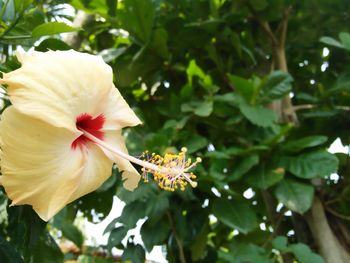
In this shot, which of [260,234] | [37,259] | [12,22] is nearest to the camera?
[12,22]

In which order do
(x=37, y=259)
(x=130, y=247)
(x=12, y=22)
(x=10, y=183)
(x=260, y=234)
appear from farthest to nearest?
(x=260, y=234), (x=130, y=247), (x=37, y=259), (x=12, y=22), (x=10, y=183)

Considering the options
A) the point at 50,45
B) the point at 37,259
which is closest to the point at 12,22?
the point at 50,45

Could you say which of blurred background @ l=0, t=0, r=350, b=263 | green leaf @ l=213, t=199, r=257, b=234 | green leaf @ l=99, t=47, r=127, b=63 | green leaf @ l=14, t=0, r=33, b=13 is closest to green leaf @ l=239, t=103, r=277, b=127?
blurred background @ l=0, t=0, r=350, b=263

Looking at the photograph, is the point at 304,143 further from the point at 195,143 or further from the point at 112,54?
the point at 112,54

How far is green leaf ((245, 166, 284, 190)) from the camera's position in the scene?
1269mm

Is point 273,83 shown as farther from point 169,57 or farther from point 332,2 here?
point 332,2

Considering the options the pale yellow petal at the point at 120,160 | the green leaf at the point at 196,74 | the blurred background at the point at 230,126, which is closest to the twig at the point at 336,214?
the blurred background at the point at 230,126

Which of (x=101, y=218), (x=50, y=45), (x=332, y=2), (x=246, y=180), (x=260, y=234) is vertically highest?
(x=50, y=45)

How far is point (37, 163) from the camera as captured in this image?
51 centimetres

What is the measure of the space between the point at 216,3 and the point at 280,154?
53 centimetres

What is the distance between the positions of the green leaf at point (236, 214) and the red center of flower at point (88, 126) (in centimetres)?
73

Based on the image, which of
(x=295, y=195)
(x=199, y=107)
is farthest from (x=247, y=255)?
(x=199, y=107)

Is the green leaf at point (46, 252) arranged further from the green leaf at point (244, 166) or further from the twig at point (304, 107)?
the twig at point (304, 107)

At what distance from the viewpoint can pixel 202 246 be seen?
1.41 meters
